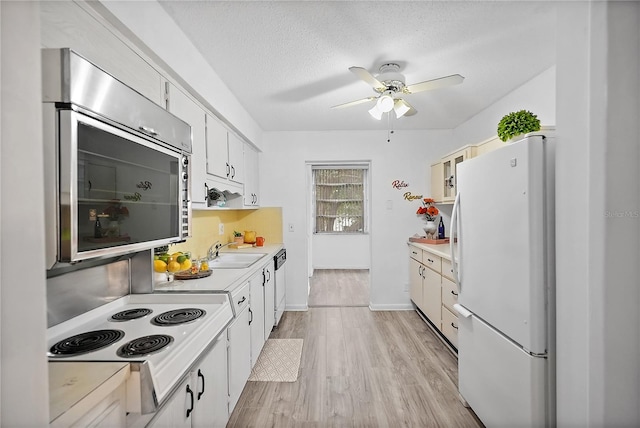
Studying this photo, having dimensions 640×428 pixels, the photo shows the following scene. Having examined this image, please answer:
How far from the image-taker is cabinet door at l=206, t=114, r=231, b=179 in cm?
231

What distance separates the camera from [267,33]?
6.03 ft

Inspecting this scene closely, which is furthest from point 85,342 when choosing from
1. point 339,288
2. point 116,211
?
point 339,288

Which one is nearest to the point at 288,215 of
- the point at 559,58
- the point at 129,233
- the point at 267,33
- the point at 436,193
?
the point at 436,193

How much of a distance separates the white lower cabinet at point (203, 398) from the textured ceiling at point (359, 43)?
1.73 m

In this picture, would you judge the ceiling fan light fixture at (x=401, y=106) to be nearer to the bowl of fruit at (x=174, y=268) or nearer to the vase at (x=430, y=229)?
the vase at (x=430, y=229)

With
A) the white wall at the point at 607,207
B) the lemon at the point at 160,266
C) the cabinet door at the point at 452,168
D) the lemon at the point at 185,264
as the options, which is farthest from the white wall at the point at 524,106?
the lemon at the point at 160,266

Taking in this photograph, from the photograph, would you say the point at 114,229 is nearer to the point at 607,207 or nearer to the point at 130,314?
the point at 130,314

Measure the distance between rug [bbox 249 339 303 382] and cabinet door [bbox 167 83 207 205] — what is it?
1.41 meters

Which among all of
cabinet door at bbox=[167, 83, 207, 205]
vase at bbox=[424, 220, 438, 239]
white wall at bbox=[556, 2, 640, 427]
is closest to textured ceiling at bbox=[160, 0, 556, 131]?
cabinet door at bbox=[167, 83, 207, 205]

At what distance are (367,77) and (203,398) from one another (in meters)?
1.92

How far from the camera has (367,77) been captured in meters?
1.93

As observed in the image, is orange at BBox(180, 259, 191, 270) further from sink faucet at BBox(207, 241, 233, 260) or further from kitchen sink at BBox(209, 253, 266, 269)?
kitchen sink at BBox(209, 253, 266, 269)

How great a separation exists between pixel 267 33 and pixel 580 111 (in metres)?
1.59

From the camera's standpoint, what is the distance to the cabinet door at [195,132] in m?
1.78
